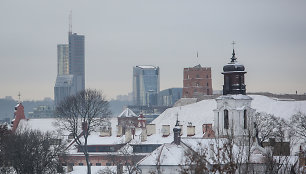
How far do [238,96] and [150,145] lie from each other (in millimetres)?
23319

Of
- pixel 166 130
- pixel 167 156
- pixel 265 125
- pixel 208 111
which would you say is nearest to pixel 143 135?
pixel 166 130

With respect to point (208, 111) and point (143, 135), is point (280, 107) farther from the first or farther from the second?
point (143, 135)

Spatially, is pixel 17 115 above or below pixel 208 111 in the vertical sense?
below

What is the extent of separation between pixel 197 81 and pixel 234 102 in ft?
274

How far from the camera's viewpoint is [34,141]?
260 feet

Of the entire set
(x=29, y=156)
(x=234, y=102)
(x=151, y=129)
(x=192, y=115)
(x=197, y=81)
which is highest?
(x=197, y=81)

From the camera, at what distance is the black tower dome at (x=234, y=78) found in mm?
84000

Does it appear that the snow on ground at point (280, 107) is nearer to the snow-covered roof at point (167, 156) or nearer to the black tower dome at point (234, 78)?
the black tower dome at point (234, 78)

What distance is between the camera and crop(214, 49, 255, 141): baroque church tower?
3242 inches

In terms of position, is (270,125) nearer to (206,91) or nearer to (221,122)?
(221,122)

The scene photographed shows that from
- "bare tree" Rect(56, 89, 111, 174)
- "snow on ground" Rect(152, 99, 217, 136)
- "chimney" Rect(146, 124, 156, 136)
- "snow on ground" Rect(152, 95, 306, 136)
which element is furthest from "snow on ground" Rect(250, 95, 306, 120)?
"bare tree" Rect(56, 89, 111, 174)

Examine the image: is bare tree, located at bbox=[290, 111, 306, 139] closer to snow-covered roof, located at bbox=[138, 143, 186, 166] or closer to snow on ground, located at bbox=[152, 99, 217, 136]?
snow on ground, located at bbox=[152, 99, 217, 136]

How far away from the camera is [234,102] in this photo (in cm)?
8312

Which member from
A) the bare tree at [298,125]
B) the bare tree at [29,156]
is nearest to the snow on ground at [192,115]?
the bare tree at [298,125]
